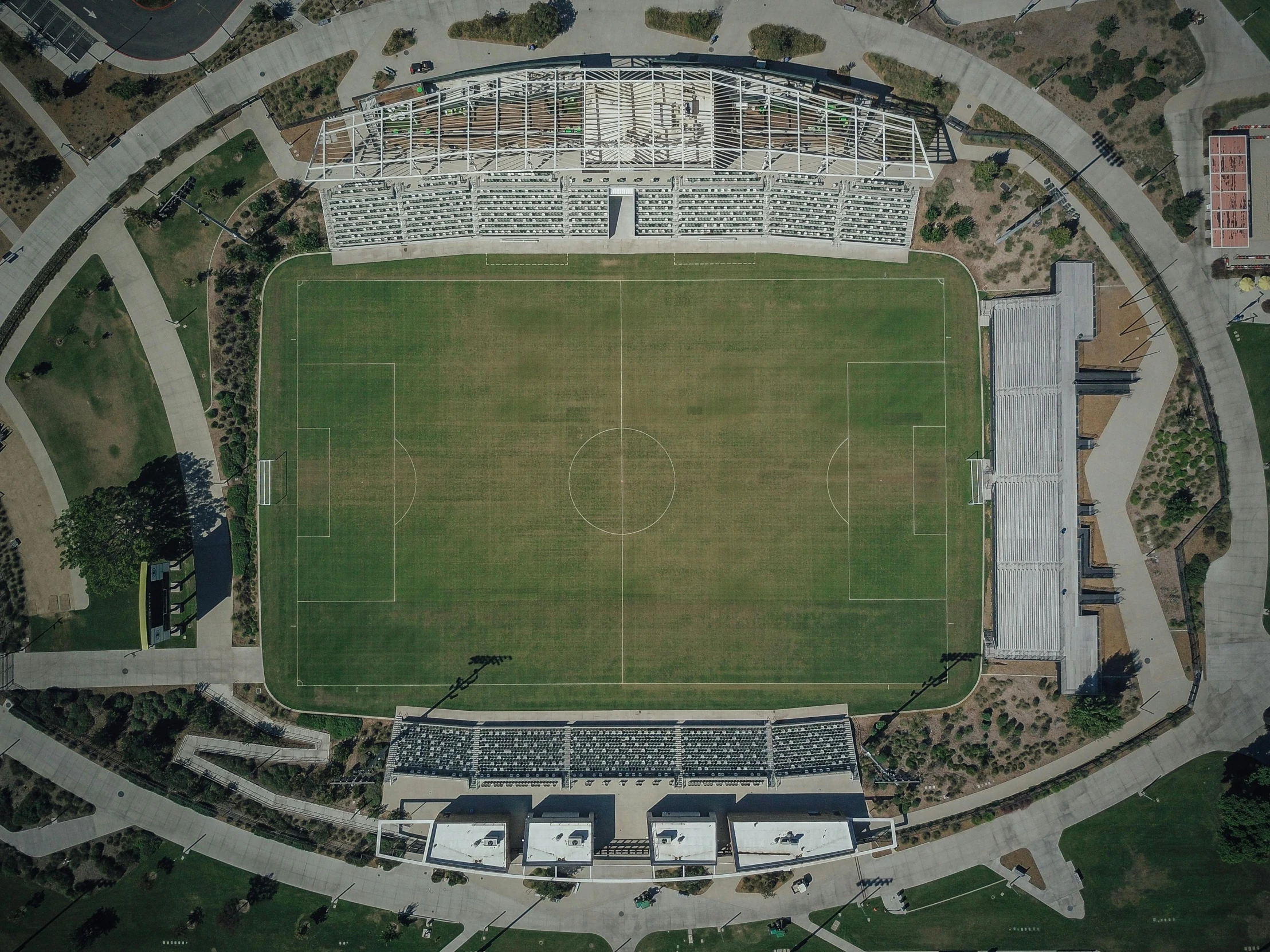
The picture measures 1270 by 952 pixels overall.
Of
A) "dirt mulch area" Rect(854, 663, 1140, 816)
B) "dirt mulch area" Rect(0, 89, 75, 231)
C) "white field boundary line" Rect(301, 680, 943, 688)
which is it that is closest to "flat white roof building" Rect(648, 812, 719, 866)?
"white field boundary line" Rect(301, 680, 943, 688)

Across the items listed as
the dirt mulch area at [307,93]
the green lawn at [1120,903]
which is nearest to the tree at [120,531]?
the dirt mulch area at [307,93]

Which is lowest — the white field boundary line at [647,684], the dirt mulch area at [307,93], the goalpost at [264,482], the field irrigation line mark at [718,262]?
the white field boundary line at [647,684]

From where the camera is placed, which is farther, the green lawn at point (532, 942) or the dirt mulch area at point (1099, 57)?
the dirt mulch area at point (1099, 57)

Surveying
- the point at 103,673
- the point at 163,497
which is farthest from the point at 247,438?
the point at 103,673

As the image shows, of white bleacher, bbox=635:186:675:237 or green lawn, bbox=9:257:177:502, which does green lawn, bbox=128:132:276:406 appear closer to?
green lawn, bbox=9:257:177:502

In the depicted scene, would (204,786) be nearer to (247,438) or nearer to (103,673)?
(103,673)

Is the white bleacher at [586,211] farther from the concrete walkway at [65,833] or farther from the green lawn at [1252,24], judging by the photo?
the concrete walkway at [65,833]
